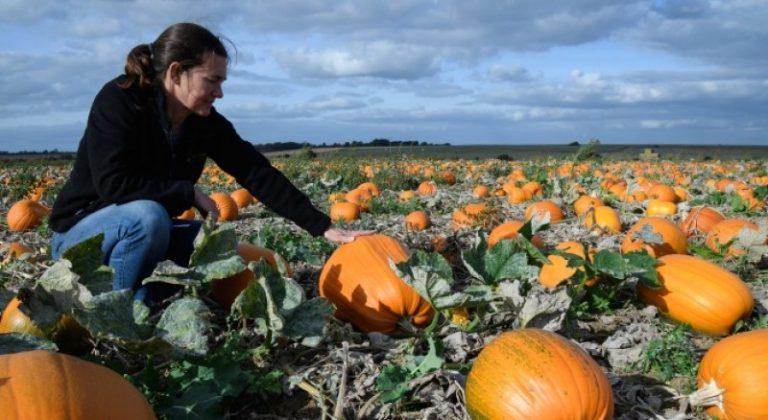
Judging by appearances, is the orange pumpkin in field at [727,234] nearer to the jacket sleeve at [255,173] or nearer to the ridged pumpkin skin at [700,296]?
the ridged pumpkin skin at [700,296]

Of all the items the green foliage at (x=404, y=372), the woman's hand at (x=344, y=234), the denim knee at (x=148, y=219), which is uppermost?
the denim knee at (x=148, y=219)

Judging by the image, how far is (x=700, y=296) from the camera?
3.29 metres

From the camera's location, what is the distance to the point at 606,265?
10.8ft

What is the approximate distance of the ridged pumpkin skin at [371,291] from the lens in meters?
3.05

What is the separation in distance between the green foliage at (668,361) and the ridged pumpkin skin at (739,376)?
0.45 ft

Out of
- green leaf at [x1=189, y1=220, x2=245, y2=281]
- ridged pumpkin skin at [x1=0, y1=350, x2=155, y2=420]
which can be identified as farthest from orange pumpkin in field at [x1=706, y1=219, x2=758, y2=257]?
ridged pumpkin skin at [x1=0, y1=350, x2=155, y2=420]

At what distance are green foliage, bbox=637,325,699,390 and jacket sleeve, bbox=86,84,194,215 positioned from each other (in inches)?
98.6

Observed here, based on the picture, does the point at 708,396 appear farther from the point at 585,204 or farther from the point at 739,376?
the point at 585,204

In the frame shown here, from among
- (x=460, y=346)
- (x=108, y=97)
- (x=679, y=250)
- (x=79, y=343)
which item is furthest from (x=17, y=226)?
(x=679, y=250)

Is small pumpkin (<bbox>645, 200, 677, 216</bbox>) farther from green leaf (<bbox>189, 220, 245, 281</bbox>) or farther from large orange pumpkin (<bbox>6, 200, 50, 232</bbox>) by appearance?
large orange pumpkin (<bbox>6, 200, 50, 232</bbox>)

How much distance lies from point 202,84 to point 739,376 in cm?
296

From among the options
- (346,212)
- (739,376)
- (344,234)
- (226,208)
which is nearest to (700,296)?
(739,376)

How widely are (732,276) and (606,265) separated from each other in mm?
755

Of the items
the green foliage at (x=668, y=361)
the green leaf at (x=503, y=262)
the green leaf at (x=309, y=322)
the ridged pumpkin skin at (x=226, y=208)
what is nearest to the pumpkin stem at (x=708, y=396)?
the green foliage at (x=668, y=361)
